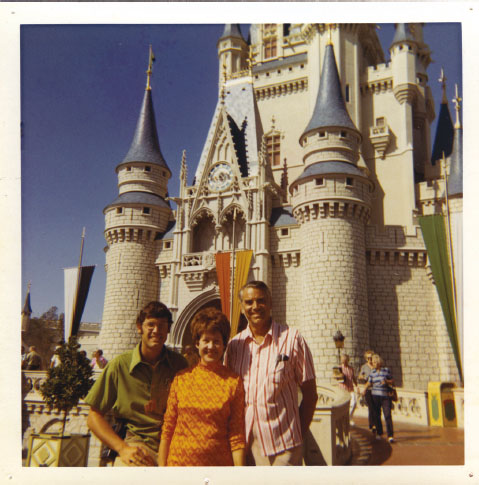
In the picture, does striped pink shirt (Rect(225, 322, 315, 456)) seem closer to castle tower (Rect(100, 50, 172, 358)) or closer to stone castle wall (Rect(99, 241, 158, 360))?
stone castle wall (Rect(99, 241, 158, 360))

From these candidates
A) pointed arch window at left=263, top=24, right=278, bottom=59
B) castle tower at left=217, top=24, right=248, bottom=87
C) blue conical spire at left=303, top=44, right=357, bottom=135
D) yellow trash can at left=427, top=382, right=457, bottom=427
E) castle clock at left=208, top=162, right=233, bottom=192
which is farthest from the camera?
pointed arch window at left=263, top=24, right=278, bottom=59

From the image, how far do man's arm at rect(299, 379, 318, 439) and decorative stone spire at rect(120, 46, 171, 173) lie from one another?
18.3 meters

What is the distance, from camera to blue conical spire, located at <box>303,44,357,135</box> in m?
18.9

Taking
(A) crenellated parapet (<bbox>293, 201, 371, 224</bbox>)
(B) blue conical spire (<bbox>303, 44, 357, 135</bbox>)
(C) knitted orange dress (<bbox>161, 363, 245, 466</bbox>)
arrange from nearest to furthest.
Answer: (C) knitted orange dress (<bbox>161, 363, 245, 466</bbox>) → (A) crenellated parapet (<bbox>293, 201, 371, 224</bbox>) → (B) blue conical spire (<bbox>303, 44, 357, 135</bbox>)

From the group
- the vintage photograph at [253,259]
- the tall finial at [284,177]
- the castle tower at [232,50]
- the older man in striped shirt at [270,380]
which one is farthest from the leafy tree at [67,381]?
the castle tower at [232,50]

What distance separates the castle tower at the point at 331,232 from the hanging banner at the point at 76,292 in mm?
7332

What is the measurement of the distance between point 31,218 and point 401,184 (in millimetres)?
17085

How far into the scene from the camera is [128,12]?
638cm

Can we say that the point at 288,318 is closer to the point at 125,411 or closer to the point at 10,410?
the point at 10,410

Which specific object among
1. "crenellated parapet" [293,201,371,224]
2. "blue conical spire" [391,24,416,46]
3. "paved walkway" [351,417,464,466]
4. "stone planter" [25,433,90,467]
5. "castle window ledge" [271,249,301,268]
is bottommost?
"paved walkway" [351,417,464,466]

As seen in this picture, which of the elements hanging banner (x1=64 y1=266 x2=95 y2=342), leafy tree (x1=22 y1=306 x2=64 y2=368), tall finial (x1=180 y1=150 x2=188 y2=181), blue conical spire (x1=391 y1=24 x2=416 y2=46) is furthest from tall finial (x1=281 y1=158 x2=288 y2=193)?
leafy tree (x1=22 y1=306 x2=64 y2=368)

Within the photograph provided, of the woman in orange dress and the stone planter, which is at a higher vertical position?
the woman in orange dress

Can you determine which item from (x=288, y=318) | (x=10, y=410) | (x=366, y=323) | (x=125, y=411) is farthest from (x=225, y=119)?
(x=125, y=411)

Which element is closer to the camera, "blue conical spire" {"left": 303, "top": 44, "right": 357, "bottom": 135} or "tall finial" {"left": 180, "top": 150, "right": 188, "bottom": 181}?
"blue conical spire" {"left": 303, "top": 44, "right": 357, "bottom": 135}
